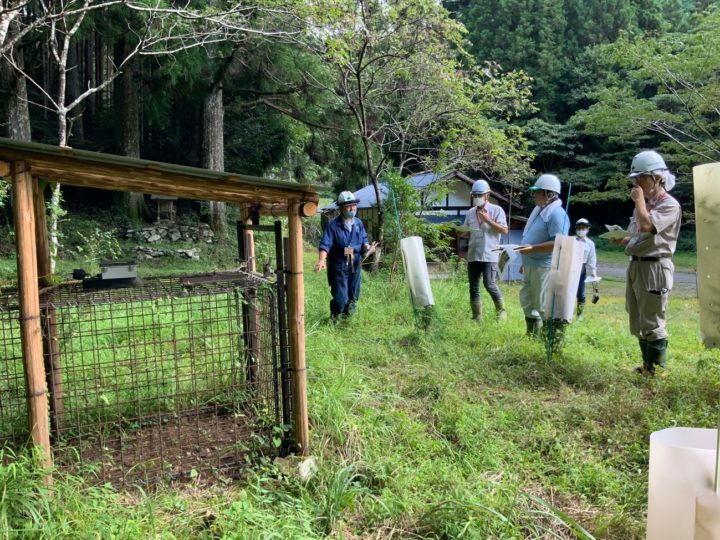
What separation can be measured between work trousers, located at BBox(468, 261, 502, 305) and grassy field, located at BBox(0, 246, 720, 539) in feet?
3.12

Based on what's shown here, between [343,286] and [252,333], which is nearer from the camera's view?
[252,333]

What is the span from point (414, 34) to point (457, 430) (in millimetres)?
7668

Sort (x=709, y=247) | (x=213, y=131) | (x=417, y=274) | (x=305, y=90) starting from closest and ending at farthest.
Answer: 1. (x=709, y=247)
2. (x=417, y=274)
3. (x=305, y=90)
4. (x=213, y=131)

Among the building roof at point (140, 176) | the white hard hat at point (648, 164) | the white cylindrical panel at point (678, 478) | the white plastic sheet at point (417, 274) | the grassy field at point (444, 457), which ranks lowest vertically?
the grassy field at point (444, 457)

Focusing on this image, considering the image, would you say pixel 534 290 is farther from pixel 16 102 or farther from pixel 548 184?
pixel 16 102

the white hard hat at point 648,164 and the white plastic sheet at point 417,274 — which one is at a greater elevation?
the white hard hat at point 648,164

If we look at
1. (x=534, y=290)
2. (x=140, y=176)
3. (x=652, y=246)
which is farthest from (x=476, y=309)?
(x=140, y=176)

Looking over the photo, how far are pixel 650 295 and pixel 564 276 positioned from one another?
2.24 feet

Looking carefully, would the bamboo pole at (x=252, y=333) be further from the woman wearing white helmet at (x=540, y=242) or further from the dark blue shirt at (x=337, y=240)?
the woman wearing white helmet at (x=540, y=242)

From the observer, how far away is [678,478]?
123cm

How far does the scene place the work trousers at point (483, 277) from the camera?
20.4 ft

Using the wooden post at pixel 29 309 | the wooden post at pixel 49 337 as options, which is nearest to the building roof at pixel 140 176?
the wooden post at pixel 29 309

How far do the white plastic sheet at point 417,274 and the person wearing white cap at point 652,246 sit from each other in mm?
1998

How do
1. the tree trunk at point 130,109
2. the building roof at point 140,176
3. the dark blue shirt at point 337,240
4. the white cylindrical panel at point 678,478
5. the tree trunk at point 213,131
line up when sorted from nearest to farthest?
the white cylindrical panel at point 678,478
the building roof at point 140,176
the dark blue shirt at point 337,240
the tree trunk at point 130,109
the tree trunk at point 213,131
